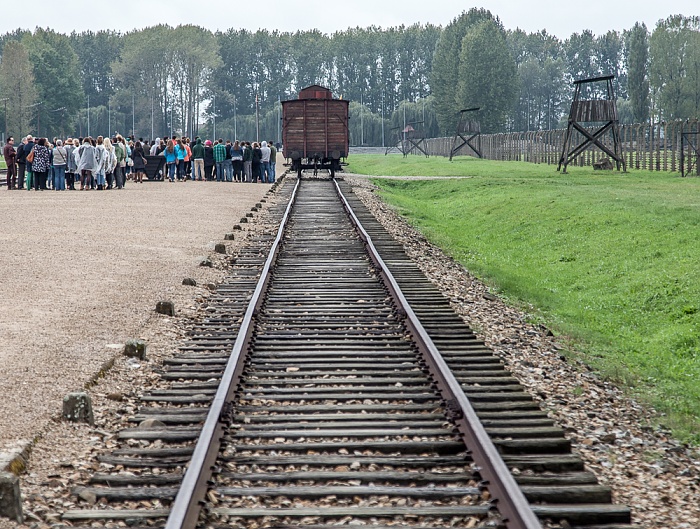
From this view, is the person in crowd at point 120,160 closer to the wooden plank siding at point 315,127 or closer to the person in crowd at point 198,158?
the person in crowd at point 198,158

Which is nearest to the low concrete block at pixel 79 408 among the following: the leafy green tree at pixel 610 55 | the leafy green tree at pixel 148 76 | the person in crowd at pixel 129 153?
the person in crowd at pixel 129 153

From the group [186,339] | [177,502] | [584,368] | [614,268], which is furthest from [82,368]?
[614,268]

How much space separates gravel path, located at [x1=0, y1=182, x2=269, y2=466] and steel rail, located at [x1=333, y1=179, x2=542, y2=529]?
2686mm

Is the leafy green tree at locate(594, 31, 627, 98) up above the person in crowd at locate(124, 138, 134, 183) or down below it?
above

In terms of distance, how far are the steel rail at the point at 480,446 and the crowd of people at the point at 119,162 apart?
77.3 ft

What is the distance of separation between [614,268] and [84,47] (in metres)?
179

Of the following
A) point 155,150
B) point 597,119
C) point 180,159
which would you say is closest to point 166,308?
point 180,159

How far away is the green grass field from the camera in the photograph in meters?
9.02

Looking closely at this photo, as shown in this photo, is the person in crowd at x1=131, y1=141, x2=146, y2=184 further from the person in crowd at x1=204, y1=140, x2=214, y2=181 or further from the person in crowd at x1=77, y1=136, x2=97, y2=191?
the person in crowd at x1=77, y1=136, x2=97, y2=191

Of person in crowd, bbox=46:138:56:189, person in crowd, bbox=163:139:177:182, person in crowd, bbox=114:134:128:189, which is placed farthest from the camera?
person in crowd, bbox=163:139:177:182

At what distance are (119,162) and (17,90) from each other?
310 ft

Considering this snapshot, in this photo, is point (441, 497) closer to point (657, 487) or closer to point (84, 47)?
point (657, 487)

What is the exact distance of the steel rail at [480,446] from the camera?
182 inches

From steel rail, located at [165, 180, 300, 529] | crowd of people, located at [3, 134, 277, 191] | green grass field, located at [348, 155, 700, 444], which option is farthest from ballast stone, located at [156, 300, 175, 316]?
crowd of people, located at [3, 134, 277, 191]
